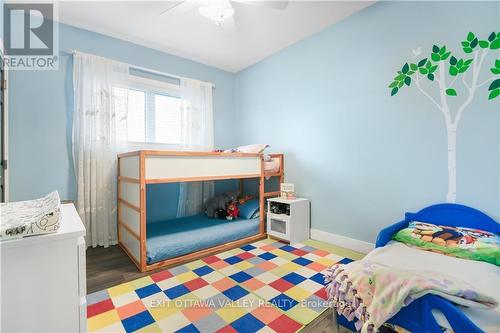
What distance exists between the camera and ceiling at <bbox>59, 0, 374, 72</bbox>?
2357 mm

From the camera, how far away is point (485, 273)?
53.6 inches

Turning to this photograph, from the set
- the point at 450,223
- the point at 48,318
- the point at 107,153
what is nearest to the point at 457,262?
the point at 450,223

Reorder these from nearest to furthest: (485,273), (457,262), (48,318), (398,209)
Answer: (48,318) < (485,273) < (457,262) < (398,209)

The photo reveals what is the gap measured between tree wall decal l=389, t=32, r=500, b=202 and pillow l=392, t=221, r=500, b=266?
313 mm

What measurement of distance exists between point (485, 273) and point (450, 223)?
1.86ft

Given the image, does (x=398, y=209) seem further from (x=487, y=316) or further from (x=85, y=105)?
(x=85, y=105)

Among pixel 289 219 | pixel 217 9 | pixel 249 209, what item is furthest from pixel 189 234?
pixel 217 9

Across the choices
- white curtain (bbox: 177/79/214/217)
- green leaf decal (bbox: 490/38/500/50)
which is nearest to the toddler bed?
green leaf decal (bbox: 490/38/500/50)

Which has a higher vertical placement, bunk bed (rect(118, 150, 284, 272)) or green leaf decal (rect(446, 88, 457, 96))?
green leaf decal (rect(446, 88, 457, 96))

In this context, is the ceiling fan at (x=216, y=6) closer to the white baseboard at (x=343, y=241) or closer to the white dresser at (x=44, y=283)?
the white dresser at (x=44, y=283)

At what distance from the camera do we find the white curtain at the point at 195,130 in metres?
3.36

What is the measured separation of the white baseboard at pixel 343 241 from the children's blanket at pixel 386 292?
4.78 ft

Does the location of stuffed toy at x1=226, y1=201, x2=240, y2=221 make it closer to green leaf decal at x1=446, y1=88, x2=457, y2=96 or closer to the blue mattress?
the blue mattress

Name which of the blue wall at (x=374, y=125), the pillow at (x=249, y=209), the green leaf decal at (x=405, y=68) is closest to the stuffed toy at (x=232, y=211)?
the pillow at (x=249, y=209)
